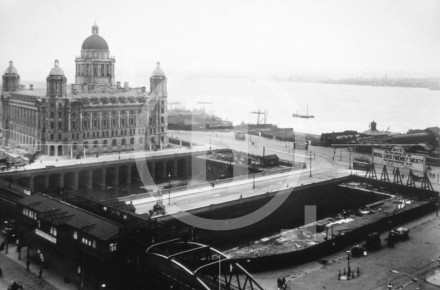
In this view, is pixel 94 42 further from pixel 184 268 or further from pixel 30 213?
pixel 184 268

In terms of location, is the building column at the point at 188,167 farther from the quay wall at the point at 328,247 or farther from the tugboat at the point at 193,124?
the tugboat at the point at 193,124

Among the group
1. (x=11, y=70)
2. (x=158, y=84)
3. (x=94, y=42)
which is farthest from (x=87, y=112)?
(x=11, y=70)

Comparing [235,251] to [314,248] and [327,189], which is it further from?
[327,189]

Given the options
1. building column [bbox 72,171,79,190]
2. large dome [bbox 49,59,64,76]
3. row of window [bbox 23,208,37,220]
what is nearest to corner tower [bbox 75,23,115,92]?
large dome [bbox 49,59,64,76]

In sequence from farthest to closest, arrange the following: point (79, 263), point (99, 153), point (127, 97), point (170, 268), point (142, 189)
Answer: point (127, 97)
point (99, 153)
point (142, 189)
point (79, 263)
point (170, 268)

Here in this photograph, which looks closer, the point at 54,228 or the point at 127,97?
the point at 54,228

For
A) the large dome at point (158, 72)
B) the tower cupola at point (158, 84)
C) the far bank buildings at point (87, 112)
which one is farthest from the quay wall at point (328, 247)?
the large dome at point (158, 72)

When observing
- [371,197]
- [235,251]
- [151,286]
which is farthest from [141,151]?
[151,286]
